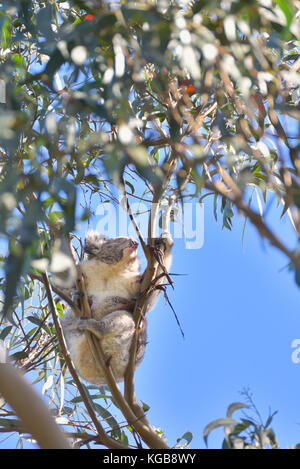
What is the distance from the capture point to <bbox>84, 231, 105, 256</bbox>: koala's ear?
13.0 ft

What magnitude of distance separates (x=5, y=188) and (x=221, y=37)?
1.07 metres

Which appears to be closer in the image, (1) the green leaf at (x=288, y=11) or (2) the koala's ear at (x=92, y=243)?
(1) the green leaf at (x=288, y=11)

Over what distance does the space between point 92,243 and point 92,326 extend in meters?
0.98

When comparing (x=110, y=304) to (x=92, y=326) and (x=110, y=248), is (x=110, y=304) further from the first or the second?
(x=110, y=248)

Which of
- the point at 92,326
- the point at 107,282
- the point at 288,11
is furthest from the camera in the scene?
the point at 107,282

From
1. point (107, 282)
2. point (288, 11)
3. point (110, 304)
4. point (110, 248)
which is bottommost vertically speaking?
point (288, 11)

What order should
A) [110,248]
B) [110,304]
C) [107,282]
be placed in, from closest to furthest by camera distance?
1. [110,304]
2. [107,282]
3. [110,248]

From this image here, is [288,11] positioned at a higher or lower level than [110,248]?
lower

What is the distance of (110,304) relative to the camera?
346 centimetres

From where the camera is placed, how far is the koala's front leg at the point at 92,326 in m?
2.96

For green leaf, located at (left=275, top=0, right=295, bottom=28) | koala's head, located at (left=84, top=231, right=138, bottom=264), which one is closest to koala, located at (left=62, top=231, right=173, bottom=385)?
koala's head, located at (left=84, top=231, right=138, bottom=264)

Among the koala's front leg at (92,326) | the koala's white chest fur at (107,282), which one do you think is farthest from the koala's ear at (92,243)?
the koala's front leg at (92,326)

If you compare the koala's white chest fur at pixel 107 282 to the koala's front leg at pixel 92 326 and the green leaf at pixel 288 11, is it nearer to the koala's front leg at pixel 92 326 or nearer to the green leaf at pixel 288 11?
the koala's front leg at pixel 92 326

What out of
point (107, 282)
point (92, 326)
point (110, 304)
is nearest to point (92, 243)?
point (107, 282)
